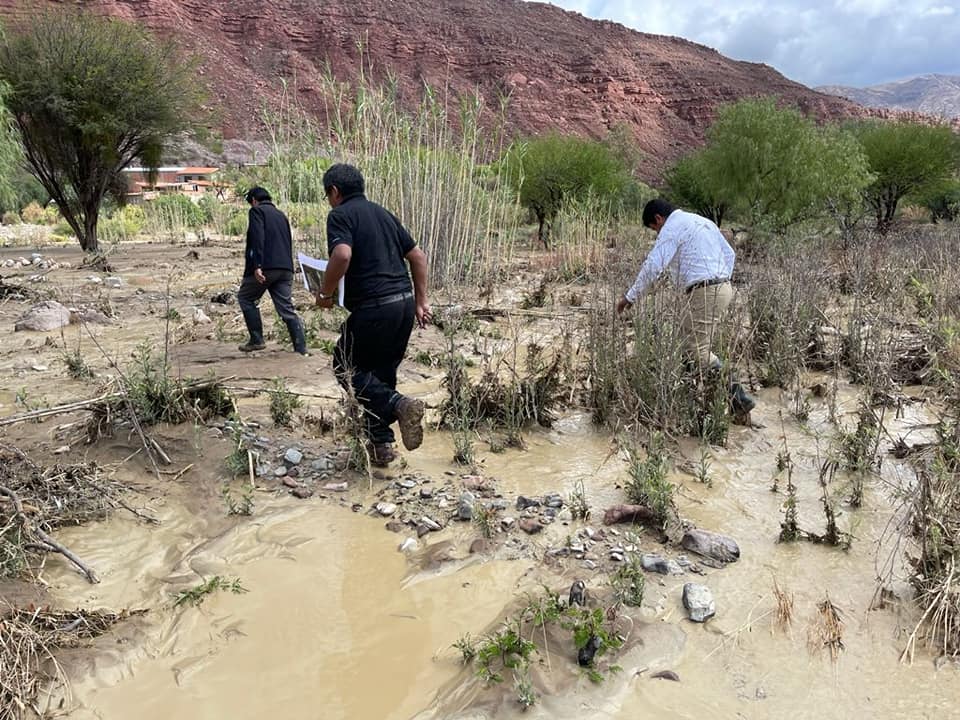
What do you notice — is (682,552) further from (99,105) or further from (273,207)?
(99,105)

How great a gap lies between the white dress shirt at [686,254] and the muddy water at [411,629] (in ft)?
4.60

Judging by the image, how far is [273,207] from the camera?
214 inches

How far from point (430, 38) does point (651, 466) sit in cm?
6008

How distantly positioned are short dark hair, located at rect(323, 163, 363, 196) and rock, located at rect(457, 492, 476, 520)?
5.31 ft

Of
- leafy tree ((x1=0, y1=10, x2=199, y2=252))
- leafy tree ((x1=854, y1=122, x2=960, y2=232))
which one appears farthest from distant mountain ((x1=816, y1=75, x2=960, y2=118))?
leafy tree ((x1=0, y1=10, x2=199, y2=252))

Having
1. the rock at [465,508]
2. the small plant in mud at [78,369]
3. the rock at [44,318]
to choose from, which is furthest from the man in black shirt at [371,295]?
the rock at [44,318]

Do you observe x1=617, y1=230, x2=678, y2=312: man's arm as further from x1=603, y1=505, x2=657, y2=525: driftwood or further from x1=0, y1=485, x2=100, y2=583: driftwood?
x1=0, y1=485, x2=100, y2=583: driftwood

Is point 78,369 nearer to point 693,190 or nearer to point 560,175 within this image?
point 560,175

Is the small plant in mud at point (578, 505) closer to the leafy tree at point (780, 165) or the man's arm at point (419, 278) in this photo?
the man's arm at point (419, 278)

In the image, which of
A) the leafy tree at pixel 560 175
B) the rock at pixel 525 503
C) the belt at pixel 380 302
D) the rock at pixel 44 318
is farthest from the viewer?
the leafy tree at pixel 560 175

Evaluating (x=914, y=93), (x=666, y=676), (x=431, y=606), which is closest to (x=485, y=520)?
(x=431, y=606)

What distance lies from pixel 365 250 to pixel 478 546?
1505mm

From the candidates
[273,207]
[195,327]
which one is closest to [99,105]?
[195,327]

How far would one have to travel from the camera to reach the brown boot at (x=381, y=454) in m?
3.56
